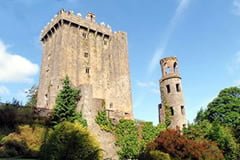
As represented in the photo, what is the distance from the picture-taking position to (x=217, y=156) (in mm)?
26266

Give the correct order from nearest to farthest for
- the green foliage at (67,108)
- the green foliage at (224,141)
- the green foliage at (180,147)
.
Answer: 1. the green foliage at (180,147)
2. the green foliage at (67,108)
3. the green foliage at (224,141)

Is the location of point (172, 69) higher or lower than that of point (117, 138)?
higher

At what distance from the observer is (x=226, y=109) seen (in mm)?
38312

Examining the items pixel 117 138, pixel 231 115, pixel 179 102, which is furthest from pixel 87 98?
pixel 231 115

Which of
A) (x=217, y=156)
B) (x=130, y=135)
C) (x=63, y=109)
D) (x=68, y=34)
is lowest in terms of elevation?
(x=217, y=156)

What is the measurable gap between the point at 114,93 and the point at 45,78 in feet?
25.3

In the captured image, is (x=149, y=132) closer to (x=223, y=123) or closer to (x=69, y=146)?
(x=223, y=123)

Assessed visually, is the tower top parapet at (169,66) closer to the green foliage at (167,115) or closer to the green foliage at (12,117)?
the green foliage at (167,115)

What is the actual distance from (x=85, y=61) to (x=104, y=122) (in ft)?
35.0

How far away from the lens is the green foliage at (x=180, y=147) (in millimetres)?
24391

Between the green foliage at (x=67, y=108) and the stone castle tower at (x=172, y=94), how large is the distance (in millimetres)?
10041

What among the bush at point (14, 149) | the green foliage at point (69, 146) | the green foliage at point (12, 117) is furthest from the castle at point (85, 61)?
the green foliage at point (69, 146)

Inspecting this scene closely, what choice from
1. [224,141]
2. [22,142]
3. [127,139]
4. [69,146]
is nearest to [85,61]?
[127,139]

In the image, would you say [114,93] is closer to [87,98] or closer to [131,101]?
[131,101]
